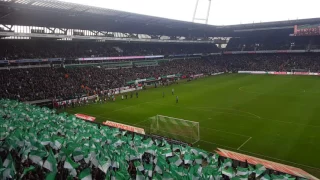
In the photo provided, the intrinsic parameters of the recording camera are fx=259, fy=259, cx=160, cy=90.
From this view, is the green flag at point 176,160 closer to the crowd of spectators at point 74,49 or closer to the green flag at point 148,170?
the green flag at point 148,170

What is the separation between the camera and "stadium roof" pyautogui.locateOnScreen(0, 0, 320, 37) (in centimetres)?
3612

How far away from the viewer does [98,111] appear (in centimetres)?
3203

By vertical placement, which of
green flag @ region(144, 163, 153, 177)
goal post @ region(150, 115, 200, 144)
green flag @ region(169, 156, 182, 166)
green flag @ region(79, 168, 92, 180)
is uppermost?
green flag @ region(79, 168, 92, 180)

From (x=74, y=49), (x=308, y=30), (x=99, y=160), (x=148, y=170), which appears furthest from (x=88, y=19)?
(x=308, y=30)

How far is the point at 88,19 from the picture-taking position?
1870 inches

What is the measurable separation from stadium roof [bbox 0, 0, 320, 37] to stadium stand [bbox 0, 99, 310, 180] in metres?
25.5

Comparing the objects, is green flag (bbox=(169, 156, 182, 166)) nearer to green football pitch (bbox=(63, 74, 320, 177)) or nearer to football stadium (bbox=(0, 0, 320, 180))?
football stadium (bbox=(0, 0, 320, 180))

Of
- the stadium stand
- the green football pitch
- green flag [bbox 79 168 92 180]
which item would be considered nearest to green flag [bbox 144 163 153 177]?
the stadium stand

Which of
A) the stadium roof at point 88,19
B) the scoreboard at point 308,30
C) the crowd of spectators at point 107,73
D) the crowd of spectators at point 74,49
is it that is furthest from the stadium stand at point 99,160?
the scoreboard at point 308,30

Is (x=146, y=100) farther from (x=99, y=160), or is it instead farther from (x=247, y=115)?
(x=99, y=160)

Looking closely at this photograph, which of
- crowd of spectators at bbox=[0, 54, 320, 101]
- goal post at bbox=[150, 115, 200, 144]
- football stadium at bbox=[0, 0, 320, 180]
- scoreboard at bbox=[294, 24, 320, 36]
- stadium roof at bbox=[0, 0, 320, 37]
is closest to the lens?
football stadium at bbox=[0, 0, 320, 180]

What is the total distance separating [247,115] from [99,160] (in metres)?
20.5

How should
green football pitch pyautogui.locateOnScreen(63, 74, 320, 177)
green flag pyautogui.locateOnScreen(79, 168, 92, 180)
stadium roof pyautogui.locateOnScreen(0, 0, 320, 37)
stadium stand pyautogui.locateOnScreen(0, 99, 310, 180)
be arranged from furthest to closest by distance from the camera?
stadium roof pyautogui.locateOnScreen(0, 0, 320, 37) → green football pitch pyautogui.locateOnScreen(63, 74, 320, 177) → stadium stand pyautogui.locateOnScreen(0, 99, 310, 180) → green flag pyautogui.locateOnScreen(79, 168, 92, 180)

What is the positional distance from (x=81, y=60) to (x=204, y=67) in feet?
121
